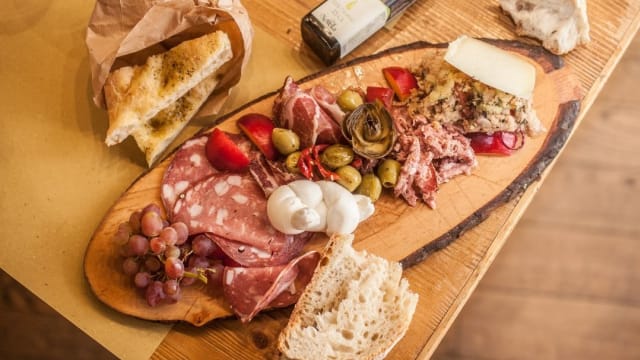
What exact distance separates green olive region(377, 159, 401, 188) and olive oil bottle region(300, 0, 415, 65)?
1.29ft

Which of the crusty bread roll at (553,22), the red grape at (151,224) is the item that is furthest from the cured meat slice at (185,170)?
the crusty bread roll at (553,22)

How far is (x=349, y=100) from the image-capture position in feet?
6.79

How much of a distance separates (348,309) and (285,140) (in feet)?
1.58

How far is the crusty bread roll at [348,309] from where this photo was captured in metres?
1.82

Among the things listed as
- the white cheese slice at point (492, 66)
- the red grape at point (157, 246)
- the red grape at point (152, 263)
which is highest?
the white cheese slice at point (492, 66)

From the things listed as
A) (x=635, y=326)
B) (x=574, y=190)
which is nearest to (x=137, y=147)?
(x=574, y=190)

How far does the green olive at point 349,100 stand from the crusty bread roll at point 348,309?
39cm

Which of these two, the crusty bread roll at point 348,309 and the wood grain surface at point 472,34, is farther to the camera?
the wood grain surface at point 472,34

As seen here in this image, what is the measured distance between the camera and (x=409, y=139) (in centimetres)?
204

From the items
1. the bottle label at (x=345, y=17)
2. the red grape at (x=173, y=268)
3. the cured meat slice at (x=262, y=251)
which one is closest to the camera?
the red grape at (x=173, y=268)

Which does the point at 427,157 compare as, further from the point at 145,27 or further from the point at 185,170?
the point at 145,27

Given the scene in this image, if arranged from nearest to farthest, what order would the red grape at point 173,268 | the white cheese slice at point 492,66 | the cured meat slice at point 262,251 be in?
the red grape at point 173,268 < the cured meat slice at point 262,251 < the white cheese slice at point 492,66

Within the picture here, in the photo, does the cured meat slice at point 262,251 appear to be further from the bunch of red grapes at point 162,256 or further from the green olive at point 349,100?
the green olive at point 349,100

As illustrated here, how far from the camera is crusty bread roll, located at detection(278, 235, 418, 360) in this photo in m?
1.82
